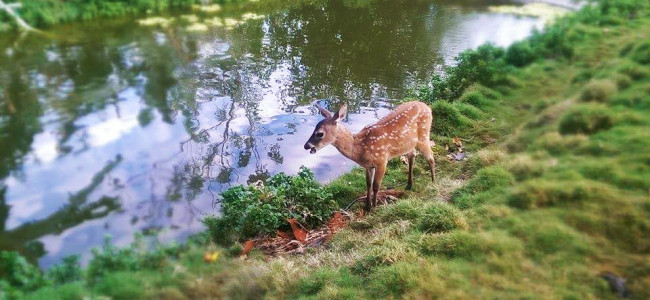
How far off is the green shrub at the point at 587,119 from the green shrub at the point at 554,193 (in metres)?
0.36

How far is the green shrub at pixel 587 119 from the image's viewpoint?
2.27 metres

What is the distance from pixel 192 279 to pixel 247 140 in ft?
8.99

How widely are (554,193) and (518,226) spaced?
236mm

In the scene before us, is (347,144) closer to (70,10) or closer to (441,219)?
(441,219)

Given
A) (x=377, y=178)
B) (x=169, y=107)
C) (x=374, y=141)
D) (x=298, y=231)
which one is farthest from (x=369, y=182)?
(x=169, y=107)

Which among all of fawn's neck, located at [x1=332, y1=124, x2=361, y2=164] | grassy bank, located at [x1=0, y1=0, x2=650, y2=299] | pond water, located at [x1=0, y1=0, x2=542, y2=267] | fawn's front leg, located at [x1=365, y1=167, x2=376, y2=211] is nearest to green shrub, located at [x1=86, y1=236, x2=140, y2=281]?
grassy bank, located at [x1=0, y1=0, x2=650, y2=299]

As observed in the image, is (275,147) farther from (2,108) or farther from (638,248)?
(638,248)

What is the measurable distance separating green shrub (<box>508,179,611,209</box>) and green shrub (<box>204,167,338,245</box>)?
1372 mm

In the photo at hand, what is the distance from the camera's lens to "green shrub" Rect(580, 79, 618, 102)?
2365 mm

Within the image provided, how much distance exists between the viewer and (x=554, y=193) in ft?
6.90

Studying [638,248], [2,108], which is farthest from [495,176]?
[2,108]

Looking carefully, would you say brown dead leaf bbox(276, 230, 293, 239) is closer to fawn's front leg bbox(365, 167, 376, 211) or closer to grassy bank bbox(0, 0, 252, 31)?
fawn's front leg bbox(365, 167, 376, 211)

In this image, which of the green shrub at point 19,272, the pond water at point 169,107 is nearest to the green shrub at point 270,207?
the pond water at point 169,107

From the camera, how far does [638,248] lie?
67.9 inches
